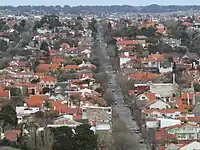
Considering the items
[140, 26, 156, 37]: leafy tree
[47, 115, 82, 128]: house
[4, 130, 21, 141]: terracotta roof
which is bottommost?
[140, 26, 156, 37]: leafy tree

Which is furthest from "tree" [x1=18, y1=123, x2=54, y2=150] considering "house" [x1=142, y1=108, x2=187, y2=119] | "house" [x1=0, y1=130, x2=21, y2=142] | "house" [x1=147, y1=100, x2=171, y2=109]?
"house" [x1=147, y1=100, x2=171, y2=109]

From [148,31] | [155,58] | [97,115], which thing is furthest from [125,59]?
[97,115]

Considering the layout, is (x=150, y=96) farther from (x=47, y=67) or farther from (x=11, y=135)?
(x=47, y=67)

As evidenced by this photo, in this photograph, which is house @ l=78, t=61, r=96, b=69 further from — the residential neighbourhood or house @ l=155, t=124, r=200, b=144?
house @ l=155, t=124, r=200, b=144

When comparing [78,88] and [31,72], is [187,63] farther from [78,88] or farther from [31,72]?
[78,88]


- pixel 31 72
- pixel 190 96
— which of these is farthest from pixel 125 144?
pixel 31 72

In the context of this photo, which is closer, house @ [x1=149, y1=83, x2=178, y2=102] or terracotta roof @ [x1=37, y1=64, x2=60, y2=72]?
house @ [x1=149, y1=83, x2=178, y2=102]

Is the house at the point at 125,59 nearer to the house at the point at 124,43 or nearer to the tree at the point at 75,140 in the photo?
the house at the point at 124,43

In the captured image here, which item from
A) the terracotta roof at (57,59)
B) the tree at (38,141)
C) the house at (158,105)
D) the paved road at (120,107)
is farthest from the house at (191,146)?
the terracotta roof at (57,59)
